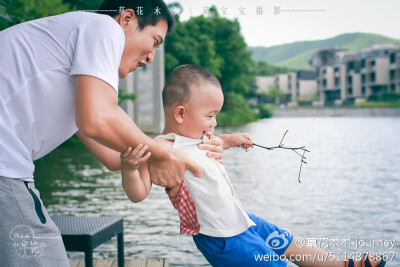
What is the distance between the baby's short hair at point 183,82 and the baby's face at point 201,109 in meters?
0.02

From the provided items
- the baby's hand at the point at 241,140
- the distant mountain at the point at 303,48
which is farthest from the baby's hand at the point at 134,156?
the distant mountain at the point at 303,48

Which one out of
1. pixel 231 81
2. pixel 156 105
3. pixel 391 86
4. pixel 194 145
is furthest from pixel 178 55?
pixel 391 86

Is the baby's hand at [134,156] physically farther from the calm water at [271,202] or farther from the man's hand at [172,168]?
the calm water at [271,202]

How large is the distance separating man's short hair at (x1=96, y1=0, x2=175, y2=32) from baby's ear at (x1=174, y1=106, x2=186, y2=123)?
328mm

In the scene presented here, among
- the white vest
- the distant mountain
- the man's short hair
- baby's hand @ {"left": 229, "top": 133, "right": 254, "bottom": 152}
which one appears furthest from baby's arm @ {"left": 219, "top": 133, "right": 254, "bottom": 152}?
the distant mountain

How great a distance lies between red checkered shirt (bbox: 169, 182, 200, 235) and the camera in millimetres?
2068

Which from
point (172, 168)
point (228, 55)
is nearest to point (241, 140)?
point (172, 168)

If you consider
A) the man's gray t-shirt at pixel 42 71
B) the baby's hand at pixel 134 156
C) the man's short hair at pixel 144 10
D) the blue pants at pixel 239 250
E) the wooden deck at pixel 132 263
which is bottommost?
the wooden deck at pixel 132 263

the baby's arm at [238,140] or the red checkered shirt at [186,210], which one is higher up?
the baby's arm at [238,140]

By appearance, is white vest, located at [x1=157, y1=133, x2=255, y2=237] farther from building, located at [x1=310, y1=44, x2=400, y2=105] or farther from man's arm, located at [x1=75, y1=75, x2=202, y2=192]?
building, located at [x1=310, y1=44, x2=400, y2=105]

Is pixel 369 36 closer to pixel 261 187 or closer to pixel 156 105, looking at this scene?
pixel 156 105

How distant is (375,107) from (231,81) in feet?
101

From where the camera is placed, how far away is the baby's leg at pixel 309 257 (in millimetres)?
2322

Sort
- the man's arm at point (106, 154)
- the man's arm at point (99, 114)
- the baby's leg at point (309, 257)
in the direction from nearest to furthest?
the man's arm at point (99, 114) < the man's arm at point (106, 154) < the baby's leg at point (309, 257)
